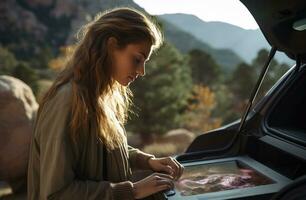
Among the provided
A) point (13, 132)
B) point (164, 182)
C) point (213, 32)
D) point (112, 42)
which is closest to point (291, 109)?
point (164, 182)

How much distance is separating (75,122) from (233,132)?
1.18 metres

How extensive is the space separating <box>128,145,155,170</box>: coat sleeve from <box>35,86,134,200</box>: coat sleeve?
17.7 inches

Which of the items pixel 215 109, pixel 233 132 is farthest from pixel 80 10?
pixel 233 132

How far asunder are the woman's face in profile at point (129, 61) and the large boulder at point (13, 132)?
10.7ft

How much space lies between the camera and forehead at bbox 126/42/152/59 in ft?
5.53

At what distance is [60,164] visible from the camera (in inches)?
59.7

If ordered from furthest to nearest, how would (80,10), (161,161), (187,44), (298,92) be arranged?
1. (80,10)
2. (187,44)
3. (298,92)
4. (161,161)

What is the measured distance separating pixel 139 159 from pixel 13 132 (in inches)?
117

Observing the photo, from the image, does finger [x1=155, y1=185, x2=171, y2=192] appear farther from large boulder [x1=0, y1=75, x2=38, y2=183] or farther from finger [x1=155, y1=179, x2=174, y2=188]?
large boulder [x1=0, y1=75, x2=38, y2=183]

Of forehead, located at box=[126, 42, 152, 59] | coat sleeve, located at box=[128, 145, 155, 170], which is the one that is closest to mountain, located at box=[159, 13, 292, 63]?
coat sleeve, located at box=[128, 145, 155, 170]

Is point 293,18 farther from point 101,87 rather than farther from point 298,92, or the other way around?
A: point 101,87

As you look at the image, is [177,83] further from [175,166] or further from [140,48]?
[140,48]

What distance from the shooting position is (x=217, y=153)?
93.4 inches

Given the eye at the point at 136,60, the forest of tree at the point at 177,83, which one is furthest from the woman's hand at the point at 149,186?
the forest of tree at the point at 177,83
